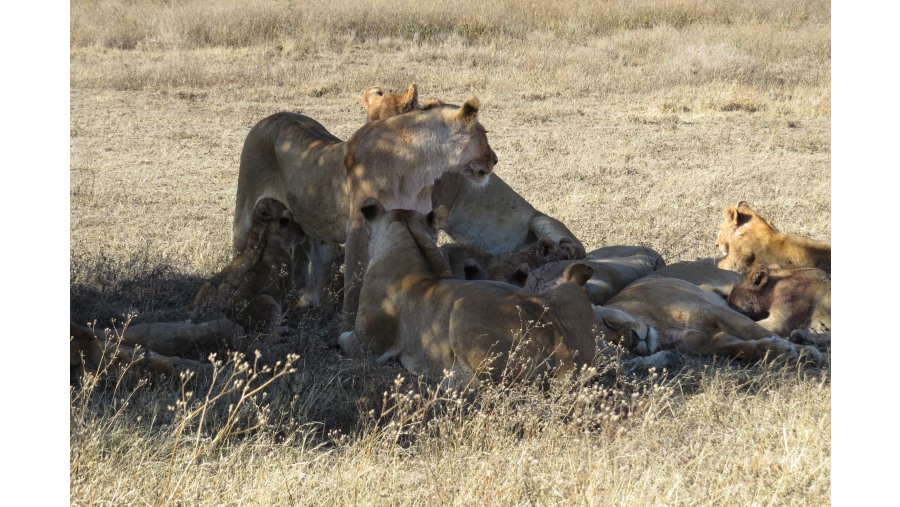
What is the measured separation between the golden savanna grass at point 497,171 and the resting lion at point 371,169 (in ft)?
1.85

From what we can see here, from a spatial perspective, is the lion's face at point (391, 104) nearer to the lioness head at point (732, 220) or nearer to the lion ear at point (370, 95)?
the lion ear at point (370, 95)

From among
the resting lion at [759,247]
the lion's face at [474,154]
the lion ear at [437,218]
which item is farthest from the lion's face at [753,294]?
the lion ear at [437,218]

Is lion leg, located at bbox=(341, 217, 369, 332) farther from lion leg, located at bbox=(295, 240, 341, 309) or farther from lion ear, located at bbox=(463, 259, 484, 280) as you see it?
lion leg, located at bbox=(295, 240, 341, 309)

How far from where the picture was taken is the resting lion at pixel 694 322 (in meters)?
5.73

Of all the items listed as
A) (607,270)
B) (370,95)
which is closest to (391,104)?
(370,95)

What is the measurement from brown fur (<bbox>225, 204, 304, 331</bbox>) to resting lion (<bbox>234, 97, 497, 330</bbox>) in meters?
0.15

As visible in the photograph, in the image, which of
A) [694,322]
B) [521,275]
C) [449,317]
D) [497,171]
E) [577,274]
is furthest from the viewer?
[497,171]

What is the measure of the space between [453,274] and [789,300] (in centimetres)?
199

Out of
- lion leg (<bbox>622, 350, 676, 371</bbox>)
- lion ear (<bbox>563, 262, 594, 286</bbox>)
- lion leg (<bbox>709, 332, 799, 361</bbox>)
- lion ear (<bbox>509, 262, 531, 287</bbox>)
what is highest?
lion ear (<bbox>563, 262, 594, 286</bbox>)

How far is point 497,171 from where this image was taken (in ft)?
38.9

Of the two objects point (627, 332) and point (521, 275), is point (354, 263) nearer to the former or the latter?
point (521, 275)

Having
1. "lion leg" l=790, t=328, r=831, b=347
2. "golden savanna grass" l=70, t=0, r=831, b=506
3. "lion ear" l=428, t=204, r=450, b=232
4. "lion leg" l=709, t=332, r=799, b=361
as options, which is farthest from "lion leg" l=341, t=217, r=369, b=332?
"lion leg" l=790, t=328, r=831, b=347

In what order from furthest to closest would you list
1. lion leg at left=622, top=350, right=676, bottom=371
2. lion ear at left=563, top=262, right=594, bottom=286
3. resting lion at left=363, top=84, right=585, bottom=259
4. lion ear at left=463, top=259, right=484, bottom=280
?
resting lion at left=363, top=84, right=585, bottom=259, lion ear at left=463, top=259, right=484, bottom=280, lion leg at left=622, top=350, right=676, bottom=371, lion ear at left=563, top=262, right=594, bottom=286

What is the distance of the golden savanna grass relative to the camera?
12.9 ft
